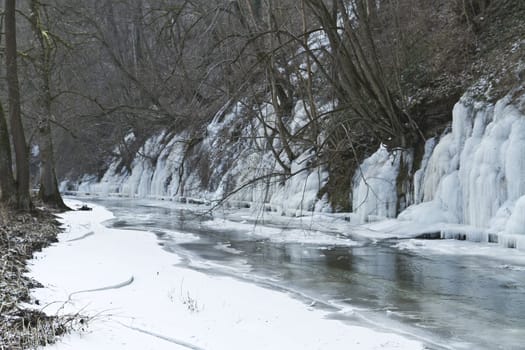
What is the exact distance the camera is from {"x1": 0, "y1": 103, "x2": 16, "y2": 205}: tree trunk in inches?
543

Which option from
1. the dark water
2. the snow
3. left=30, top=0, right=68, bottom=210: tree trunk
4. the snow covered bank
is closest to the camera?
the snow covered bank

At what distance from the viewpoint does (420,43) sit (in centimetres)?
1705

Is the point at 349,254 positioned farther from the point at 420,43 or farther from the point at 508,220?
the point at 420,43

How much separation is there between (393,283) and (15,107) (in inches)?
409

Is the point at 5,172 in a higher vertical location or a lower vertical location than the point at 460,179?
lower

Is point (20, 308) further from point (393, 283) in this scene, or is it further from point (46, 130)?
point (46, 130)

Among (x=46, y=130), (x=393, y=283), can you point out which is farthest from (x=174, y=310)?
(x=46, y=130)

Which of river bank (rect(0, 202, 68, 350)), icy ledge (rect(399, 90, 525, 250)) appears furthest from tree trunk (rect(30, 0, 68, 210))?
icy ledge (rect(399, 90, 525, 250))

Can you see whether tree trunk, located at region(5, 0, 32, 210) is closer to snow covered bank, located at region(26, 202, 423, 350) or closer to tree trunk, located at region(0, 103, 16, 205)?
tree trunk, located at region(0, 103, 16, 205)

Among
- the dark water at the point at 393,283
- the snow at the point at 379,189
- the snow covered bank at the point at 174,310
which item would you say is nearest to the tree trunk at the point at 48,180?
the dark water at the point at 393,283

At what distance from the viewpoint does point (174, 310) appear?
20.0ft

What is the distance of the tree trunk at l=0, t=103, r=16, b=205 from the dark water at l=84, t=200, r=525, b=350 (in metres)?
4.06

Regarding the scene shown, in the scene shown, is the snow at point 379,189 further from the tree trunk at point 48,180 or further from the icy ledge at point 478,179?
the tree trunk at point 48,180

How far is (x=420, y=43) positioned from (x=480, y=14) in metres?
1.94
